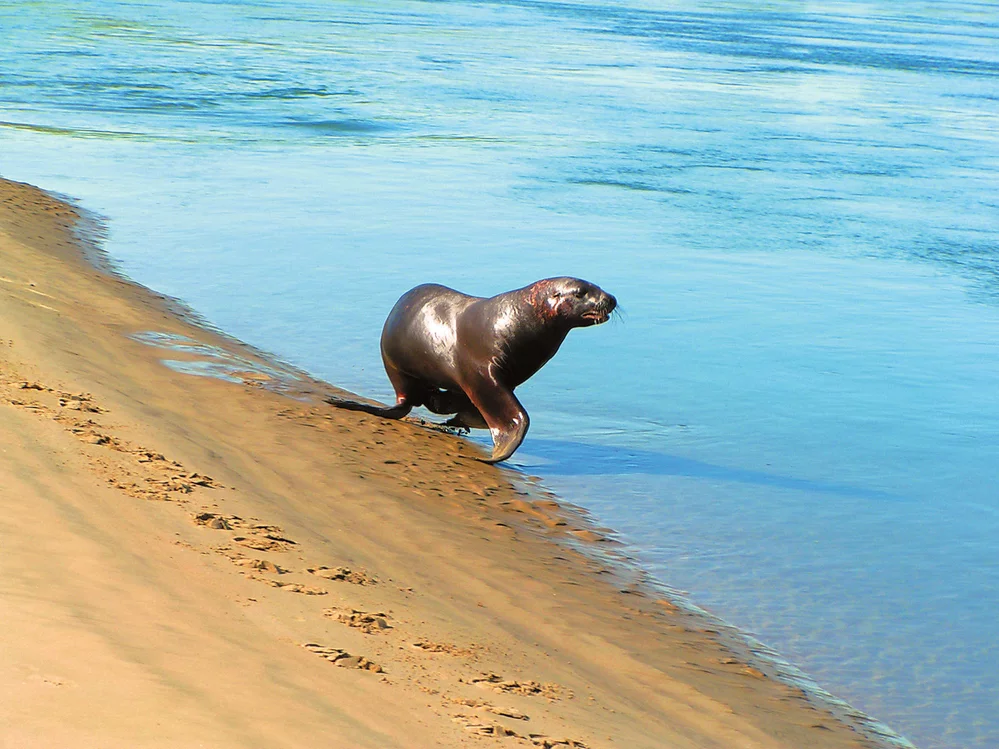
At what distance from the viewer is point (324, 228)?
554 inches

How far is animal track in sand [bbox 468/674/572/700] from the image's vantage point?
422 cm

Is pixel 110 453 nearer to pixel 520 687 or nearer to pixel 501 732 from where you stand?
pixel 520 687

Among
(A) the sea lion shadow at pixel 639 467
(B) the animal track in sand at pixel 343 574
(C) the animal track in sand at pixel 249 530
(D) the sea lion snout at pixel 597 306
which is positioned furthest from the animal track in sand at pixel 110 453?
(D) the sea lion snout at pixel 597 306

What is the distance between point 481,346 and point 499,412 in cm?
42

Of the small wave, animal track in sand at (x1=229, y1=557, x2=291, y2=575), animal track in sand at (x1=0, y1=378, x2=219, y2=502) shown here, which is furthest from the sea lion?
the small wave

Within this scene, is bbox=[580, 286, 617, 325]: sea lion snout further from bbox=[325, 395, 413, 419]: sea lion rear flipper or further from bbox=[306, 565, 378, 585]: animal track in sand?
bbox=[306, 565, 378, 585]: animal track in sand

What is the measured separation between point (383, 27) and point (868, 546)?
122 ft

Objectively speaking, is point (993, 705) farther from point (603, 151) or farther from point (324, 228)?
point (603, 151)

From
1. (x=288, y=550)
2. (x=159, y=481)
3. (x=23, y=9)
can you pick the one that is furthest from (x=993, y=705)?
(x=23, y=9)

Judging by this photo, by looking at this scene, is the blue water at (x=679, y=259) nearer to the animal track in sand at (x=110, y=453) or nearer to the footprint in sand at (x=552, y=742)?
the footprint in sand at (x=552, y=742)

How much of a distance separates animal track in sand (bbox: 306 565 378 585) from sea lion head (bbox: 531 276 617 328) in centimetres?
292

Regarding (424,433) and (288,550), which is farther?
(424,433)

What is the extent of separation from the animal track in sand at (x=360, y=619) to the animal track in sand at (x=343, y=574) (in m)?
0.36

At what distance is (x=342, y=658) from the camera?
4.05 m
